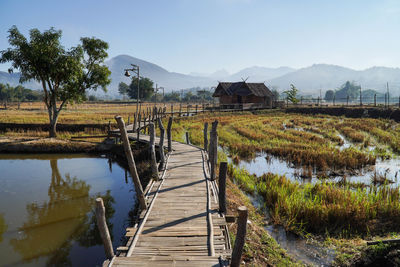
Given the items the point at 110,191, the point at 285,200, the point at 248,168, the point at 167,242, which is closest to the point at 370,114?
the point at 248,168

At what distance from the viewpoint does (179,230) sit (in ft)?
18.9

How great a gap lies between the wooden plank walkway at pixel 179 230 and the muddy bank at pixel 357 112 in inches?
1277

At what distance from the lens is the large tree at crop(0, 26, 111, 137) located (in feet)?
64.6

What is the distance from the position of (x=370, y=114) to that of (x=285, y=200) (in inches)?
1338

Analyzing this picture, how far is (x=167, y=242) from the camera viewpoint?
5336mm

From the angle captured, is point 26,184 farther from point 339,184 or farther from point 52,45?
point 339,184

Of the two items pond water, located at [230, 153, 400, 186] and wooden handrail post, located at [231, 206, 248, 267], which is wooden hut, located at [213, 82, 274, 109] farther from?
wooden handrail post, located at [231, 206, 248, 267]

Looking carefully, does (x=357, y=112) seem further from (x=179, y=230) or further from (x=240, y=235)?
(x=240, y=235)

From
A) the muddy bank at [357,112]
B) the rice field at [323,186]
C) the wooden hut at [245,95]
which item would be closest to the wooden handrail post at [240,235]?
the rice field at [323,186]

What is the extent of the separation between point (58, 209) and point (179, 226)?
22.5ft

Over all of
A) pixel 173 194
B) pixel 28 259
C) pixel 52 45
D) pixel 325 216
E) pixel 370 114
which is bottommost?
pixel 28 259

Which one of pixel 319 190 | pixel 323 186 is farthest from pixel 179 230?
pixel 323 186

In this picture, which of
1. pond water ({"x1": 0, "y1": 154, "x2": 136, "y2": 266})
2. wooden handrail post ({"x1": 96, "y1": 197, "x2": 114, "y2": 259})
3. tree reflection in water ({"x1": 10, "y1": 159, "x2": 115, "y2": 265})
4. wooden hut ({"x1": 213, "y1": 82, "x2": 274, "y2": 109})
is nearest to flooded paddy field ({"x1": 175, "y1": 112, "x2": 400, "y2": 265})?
wooden handrail post ({"x1": 96, "y1": 197, "x2": 114, "y2": 259})

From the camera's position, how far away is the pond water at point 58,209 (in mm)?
7480
